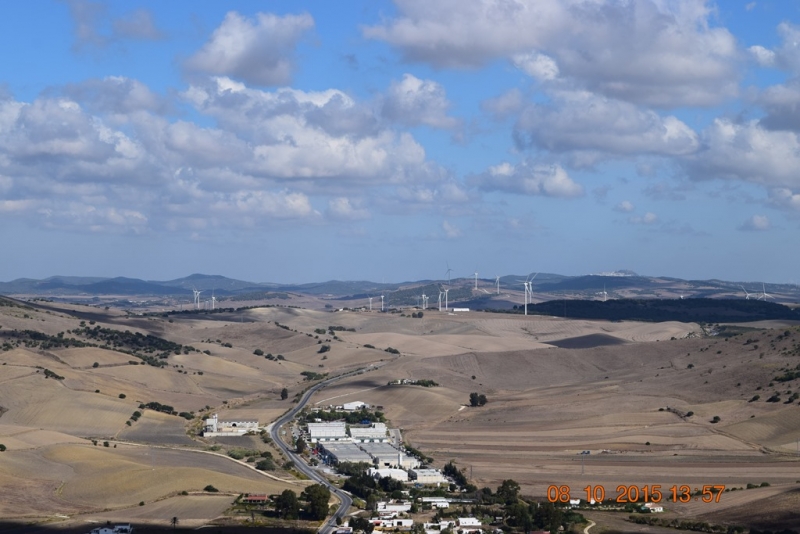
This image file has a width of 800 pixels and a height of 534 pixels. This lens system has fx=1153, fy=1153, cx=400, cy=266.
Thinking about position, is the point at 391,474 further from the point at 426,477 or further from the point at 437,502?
the point at 437,502

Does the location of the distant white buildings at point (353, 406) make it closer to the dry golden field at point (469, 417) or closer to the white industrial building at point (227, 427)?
the dry golden field at point (469, 417)

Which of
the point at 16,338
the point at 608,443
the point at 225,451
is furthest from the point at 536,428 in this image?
the point at 16,338

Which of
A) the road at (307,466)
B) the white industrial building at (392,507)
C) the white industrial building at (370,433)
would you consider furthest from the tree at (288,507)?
the white industrial building at (370,433)

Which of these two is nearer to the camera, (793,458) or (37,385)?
(793,458)

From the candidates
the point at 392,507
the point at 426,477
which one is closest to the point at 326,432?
the point at 426,477

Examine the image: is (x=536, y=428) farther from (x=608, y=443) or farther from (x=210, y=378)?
(x=210, y=378)
